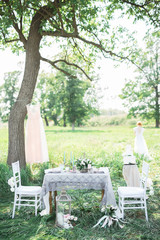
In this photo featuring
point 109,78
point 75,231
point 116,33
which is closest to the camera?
point 75,231

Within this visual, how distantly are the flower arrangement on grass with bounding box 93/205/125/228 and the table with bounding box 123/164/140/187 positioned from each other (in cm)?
126

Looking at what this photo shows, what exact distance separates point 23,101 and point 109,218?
12.6ft

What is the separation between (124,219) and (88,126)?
21.9 meters

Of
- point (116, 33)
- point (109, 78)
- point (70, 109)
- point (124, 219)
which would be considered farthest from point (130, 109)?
point (124, 219)

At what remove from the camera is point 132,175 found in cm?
512

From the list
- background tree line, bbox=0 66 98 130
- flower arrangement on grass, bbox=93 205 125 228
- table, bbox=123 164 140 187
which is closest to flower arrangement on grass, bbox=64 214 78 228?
flower arrangement on grass, bbox=93 205 125 228

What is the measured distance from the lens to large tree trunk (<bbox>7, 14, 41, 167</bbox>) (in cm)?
626

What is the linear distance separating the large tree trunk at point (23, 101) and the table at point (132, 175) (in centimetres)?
284

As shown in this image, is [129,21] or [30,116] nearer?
[30,116]

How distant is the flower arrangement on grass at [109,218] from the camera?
3.73 m

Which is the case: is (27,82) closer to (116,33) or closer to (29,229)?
(116,33)

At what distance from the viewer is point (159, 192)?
18.3 ft

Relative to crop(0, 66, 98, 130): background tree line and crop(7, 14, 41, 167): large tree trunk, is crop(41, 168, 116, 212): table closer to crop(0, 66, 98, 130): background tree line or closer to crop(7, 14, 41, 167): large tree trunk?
crop(7, 14, 41, 167): large tree trunk

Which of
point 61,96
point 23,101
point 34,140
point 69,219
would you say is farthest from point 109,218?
point 61,96
